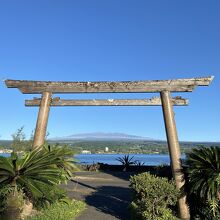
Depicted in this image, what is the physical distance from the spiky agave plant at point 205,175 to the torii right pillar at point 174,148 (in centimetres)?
33

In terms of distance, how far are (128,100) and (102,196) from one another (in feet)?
16.0

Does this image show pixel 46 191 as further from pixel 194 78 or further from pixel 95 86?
pixel 194 78

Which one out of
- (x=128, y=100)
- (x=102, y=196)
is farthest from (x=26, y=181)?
(x=102, y=196)

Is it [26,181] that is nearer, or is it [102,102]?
[26,181]

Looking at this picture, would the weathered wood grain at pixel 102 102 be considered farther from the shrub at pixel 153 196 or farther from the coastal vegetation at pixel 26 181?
the shrub at pixel 153 196

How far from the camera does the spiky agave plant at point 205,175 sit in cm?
1147

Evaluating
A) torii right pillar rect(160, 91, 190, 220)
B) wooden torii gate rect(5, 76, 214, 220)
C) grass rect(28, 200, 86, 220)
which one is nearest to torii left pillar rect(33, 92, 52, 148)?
wooden torii gate rect(5, 76, 214, 220)

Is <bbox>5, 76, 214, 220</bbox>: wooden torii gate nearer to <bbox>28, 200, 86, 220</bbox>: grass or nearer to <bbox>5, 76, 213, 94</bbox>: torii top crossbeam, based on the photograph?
<bbox>5, 76, 213, 94</bbox>: torii top crossbeam

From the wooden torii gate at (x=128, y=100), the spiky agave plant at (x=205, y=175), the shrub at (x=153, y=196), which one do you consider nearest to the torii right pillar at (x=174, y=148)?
the wooden torii gate at (x=128, y=100)

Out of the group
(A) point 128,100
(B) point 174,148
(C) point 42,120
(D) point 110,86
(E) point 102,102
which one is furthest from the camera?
(E) point 102,102

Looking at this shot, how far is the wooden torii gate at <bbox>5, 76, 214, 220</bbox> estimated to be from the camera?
13.2 metres

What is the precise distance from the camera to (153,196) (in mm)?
11734

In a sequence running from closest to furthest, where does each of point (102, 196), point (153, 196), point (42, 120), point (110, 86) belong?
point (153, 196)
point (110, 86)
point (42, 120)
point (102, 196)

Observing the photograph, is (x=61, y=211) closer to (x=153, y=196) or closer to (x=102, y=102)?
(x=153, y=196)
